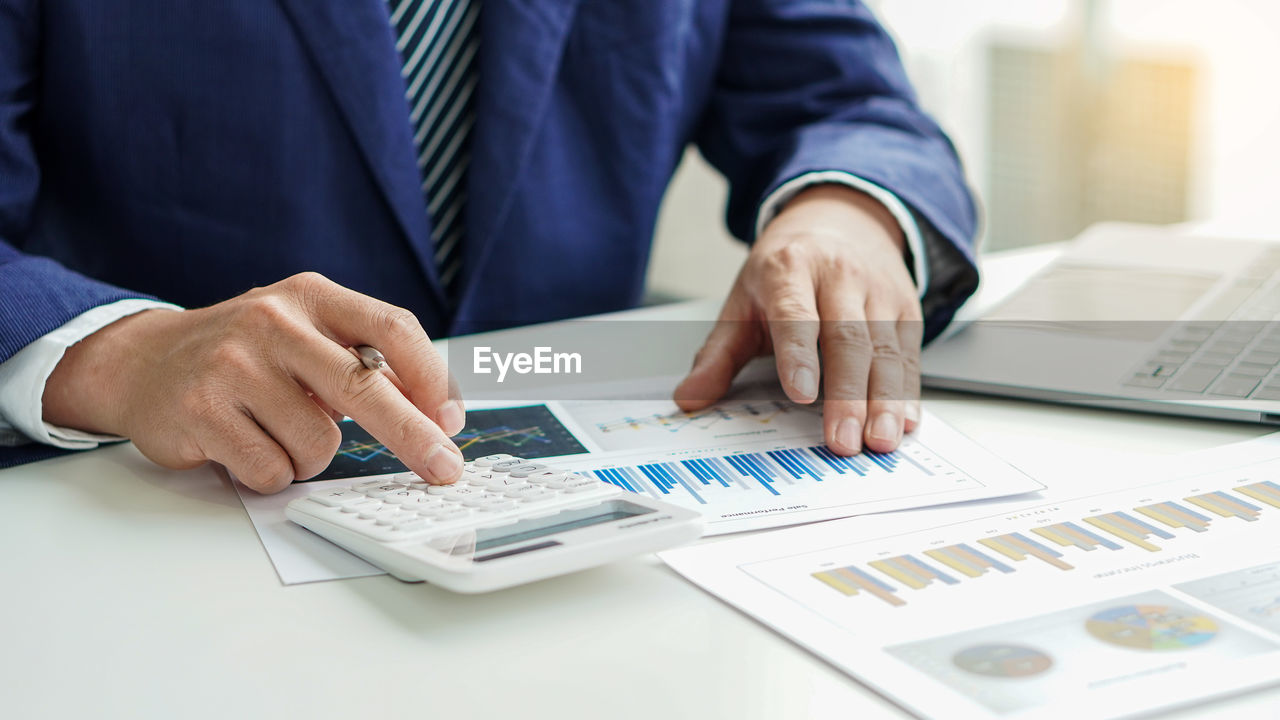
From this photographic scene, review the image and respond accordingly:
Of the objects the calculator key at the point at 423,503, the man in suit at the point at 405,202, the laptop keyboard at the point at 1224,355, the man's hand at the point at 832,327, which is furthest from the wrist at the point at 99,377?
the laptop keyboard at the point at 1224,355

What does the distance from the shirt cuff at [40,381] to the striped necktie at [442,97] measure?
0.35 metres

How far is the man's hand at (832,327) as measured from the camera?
60cm

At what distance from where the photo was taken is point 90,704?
1.12 feet

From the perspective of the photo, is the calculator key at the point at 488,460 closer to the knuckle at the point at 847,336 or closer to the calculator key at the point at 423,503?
the calculator key at the point at 423,503

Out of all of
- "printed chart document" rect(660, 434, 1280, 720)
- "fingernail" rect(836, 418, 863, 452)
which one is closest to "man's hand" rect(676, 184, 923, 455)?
"fingernail" rect(836, 418, 863, 452)

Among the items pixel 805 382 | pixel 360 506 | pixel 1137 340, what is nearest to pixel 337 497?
pixel 360 506

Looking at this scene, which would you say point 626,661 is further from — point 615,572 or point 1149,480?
point 1149,480

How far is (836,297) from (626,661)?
1.16 ft

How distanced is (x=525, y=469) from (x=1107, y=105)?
2.86m

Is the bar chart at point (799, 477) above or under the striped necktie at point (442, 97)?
under

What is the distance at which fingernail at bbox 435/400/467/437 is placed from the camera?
51 cm

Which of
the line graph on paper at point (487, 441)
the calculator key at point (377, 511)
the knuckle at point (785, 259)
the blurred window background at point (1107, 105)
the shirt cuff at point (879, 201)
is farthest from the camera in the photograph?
the blurred window background at point (1107, 105)

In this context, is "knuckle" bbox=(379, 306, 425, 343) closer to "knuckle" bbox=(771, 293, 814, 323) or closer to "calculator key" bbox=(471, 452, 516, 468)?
"calculator key" bbox=(471, 452, 516, 468)

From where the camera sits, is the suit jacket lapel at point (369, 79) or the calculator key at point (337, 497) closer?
the calculator key at point (337, 497)
